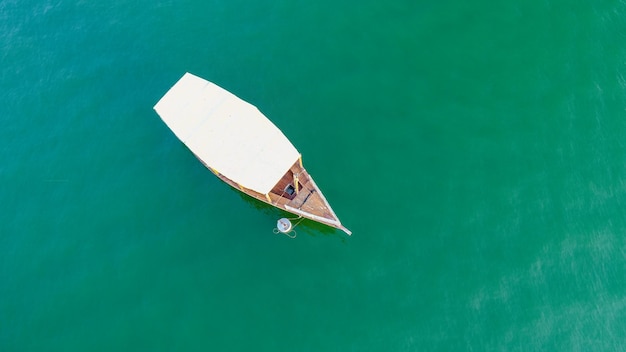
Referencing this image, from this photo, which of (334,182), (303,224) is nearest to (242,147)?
(303,224)

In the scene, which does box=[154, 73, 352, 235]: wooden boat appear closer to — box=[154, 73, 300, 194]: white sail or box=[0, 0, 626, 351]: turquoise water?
box=[154, 73, 300, 194]: white sail

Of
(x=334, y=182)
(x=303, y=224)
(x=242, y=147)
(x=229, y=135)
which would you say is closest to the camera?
(x=242, y=147)

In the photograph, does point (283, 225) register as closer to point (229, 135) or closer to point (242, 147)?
point (242, 147)

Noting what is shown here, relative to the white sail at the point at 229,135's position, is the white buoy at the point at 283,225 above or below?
below

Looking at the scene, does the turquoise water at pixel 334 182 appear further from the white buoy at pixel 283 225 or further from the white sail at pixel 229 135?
the white sail at pixel 229 135

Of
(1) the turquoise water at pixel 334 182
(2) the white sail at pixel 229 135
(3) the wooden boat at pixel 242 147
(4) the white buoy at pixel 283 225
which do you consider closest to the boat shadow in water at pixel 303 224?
(1) the turquoise water at pixel 334 182
